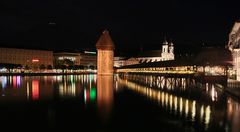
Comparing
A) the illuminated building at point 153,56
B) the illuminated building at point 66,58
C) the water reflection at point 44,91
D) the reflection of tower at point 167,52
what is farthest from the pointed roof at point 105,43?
the water reflection at point 44,91

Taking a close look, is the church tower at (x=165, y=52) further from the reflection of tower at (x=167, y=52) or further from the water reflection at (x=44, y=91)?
the water reflection at (x=44, y=91)

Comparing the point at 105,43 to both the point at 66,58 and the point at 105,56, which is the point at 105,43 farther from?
the point at 66,58

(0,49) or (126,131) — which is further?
(0,49)

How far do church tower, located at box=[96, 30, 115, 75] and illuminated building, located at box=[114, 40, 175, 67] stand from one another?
40178 mm

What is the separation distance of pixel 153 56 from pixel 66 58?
127 feet

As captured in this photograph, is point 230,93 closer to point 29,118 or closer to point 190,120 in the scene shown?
point 190,120

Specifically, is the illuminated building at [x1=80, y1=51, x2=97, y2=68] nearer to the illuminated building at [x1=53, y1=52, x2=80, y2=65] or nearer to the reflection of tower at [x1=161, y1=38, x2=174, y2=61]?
the illuminated building at [x1=53, y1=52, x2=80, y2=65]

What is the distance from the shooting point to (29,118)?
18672mm

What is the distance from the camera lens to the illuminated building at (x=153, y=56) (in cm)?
13701

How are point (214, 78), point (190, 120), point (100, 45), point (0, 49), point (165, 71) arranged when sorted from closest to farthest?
point (190, 120)
point (214, 78)
point (165, 71)
point (100, 45)
point (0, 49)

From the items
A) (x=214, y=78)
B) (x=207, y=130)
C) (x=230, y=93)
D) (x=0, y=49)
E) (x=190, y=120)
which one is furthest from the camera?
(x=0, y=49)

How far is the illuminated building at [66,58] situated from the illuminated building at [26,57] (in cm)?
929

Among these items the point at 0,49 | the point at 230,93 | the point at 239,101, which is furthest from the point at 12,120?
the point at 0,49

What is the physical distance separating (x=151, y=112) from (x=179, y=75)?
115 ft
